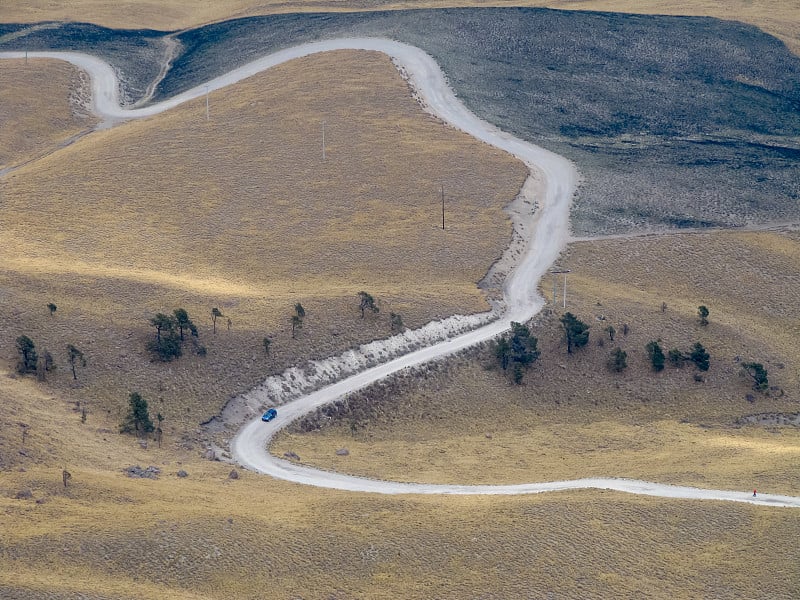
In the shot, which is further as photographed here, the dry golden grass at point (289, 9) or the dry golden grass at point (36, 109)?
the dry golden grass at point (289, 9)

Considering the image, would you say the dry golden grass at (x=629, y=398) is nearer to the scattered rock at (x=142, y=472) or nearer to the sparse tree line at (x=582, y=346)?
the sparse tree line at (x=582, y=346)

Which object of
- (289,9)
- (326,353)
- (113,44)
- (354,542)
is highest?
(289,9)

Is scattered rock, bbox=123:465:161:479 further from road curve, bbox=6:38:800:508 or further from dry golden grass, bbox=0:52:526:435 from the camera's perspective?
dry golden grass, bbox=0:52:526:435

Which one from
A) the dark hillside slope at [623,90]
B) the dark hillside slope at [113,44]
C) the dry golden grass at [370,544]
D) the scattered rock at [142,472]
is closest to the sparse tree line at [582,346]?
the dark hillside slope at [623,90]

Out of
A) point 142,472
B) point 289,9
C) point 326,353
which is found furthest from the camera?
point 289,9

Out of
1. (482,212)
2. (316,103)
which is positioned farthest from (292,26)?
(482,212)

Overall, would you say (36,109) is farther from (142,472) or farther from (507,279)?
(142,472)

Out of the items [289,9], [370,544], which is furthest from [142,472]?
[289,9]
